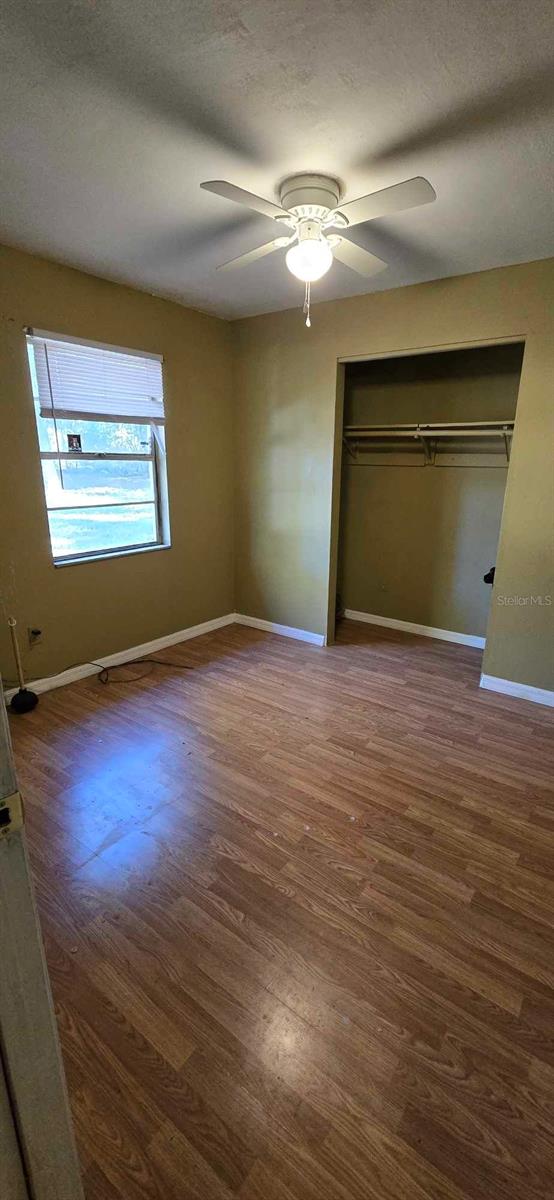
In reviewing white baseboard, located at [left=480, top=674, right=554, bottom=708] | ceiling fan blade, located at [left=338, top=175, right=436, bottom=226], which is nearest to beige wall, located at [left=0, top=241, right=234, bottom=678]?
ceiling fan blade, located at [left=338, top=175, right=436, bottom=226]

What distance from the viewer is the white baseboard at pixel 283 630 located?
13.3 ft

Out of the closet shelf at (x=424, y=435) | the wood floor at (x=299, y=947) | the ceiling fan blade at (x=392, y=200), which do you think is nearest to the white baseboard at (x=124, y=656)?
the wood floor at (x=299, y=947)

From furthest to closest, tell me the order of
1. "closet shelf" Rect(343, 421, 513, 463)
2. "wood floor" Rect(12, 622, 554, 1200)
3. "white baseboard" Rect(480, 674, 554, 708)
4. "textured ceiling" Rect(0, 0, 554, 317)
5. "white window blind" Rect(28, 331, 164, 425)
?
"closet shelf" Rect(343, 421, 513, 463), "white baseboard" Rect(480, 674, 554, 708), "white window blind" Rect(28, 331, 164, 425), "textured ceiling" Rect(0, 0, 554, 317), "wood floor" Rect(12, 622, 554, 1200)

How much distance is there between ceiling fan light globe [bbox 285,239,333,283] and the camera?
1901 millimetres

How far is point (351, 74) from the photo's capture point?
4.57 feet

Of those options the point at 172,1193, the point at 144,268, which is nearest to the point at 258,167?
the point at 144,268

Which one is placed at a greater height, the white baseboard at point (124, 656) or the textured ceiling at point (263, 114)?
the textured ceiling at point (263, 114)

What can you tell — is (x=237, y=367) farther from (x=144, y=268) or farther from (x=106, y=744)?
(x=106, y=744)

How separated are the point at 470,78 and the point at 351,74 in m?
0.35

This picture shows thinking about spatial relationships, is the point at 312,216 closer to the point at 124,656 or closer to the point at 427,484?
the point at 427,484

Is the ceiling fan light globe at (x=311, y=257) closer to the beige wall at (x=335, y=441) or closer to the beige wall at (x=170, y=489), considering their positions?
the beige wall at (x=335, y=441)

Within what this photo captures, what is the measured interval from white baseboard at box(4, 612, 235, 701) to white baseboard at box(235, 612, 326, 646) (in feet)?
0.39

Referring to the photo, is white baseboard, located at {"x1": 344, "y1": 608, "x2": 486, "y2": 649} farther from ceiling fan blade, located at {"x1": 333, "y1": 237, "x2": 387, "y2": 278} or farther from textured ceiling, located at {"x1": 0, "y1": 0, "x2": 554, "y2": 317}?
ceiling fan blade, located at {"x1": 333, "y1": 237, "x2": 387, "y2": 278}

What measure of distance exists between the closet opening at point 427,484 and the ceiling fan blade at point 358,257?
60.6 inches
